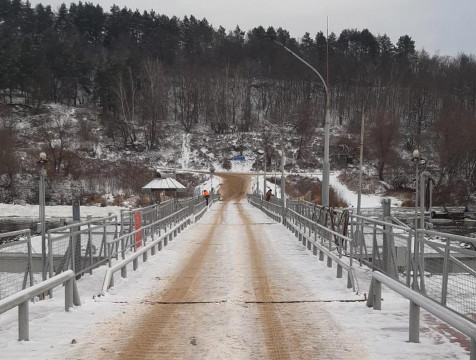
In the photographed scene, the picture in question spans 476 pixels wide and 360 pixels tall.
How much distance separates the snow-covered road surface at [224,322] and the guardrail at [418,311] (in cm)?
18

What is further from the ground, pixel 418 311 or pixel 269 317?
pixel 418 311

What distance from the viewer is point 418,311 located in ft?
17.5

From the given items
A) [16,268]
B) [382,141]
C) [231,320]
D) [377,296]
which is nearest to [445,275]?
[377,296]

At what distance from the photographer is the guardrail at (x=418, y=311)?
4059 millimetres

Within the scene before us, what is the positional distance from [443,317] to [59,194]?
6391 cm

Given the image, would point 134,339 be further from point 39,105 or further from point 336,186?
point 39,105

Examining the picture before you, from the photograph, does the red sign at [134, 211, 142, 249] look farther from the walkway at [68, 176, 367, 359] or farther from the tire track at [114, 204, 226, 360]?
the tire track at [114, 204, 226, 360]

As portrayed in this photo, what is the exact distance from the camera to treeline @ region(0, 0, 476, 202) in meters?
94.3

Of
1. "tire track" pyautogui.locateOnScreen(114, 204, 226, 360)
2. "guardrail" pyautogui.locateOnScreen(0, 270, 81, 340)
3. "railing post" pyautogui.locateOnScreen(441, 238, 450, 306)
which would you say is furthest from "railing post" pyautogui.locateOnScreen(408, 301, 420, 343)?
"guardrail" pyautogui.locateOnScreen(0, 270, 81, 340)

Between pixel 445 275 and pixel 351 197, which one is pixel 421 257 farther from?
pixel 351 197

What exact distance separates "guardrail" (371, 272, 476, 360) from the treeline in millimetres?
67868

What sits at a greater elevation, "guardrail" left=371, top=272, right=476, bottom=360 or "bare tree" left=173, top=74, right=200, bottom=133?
"bare tree" left=173, top=74, right=200, bottom=133

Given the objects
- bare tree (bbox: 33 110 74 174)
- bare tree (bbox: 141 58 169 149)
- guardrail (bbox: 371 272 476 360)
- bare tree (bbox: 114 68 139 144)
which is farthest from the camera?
bare tree (bbox: 114 68 139 144)

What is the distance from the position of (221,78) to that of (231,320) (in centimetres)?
11460
